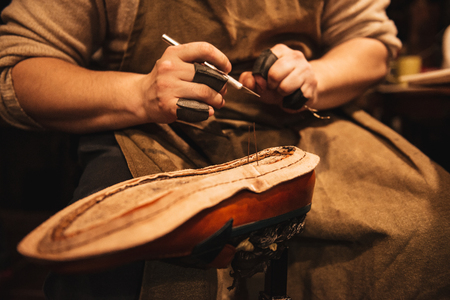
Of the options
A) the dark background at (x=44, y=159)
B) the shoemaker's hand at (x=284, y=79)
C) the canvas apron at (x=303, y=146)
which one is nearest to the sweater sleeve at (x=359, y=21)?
the canvas apron at (x=303, y=146)

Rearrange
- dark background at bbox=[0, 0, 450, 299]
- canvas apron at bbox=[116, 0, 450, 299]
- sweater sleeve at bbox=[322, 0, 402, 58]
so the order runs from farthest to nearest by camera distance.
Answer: dark background at bbox=[0, 0, 450, 299], sweater sleeve at bbox=[322, 0, 402, 58], canvas apron at bbox=[116, 0, 450, 299]

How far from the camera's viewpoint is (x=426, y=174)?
1.86ft

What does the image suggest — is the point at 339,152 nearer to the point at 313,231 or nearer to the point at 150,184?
the point at 313,231

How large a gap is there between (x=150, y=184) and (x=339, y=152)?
0.49m

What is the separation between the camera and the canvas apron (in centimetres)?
53

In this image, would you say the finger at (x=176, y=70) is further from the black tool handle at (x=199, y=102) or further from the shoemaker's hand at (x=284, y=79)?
the shoemaker's hand at (x=284, y=79)

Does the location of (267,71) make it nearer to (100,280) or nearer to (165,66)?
(165,66)

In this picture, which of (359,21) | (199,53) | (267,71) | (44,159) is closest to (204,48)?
(199,53)

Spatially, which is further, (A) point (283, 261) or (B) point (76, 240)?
(A) point (283, 261)

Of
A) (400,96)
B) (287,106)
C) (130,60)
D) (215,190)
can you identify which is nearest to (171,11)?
(130,60)

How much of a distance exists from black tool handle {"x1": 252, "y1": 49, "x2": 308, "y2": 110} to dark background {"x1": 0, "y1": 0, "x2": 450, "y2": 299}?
0.78 metres

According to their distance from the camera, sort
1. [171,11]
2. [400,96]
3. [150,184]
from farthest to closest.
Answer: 1. [400,96]
2. [171,11]
3. [150,184]

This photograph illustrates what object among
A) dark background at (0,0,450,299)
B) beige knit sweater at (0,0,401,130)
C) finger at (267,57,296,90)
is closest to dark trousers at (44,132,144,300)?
beige knit sweater at (0,0,401,130)

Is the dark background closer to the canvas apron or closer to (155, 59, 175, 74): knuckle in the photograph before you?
the canvas apron
